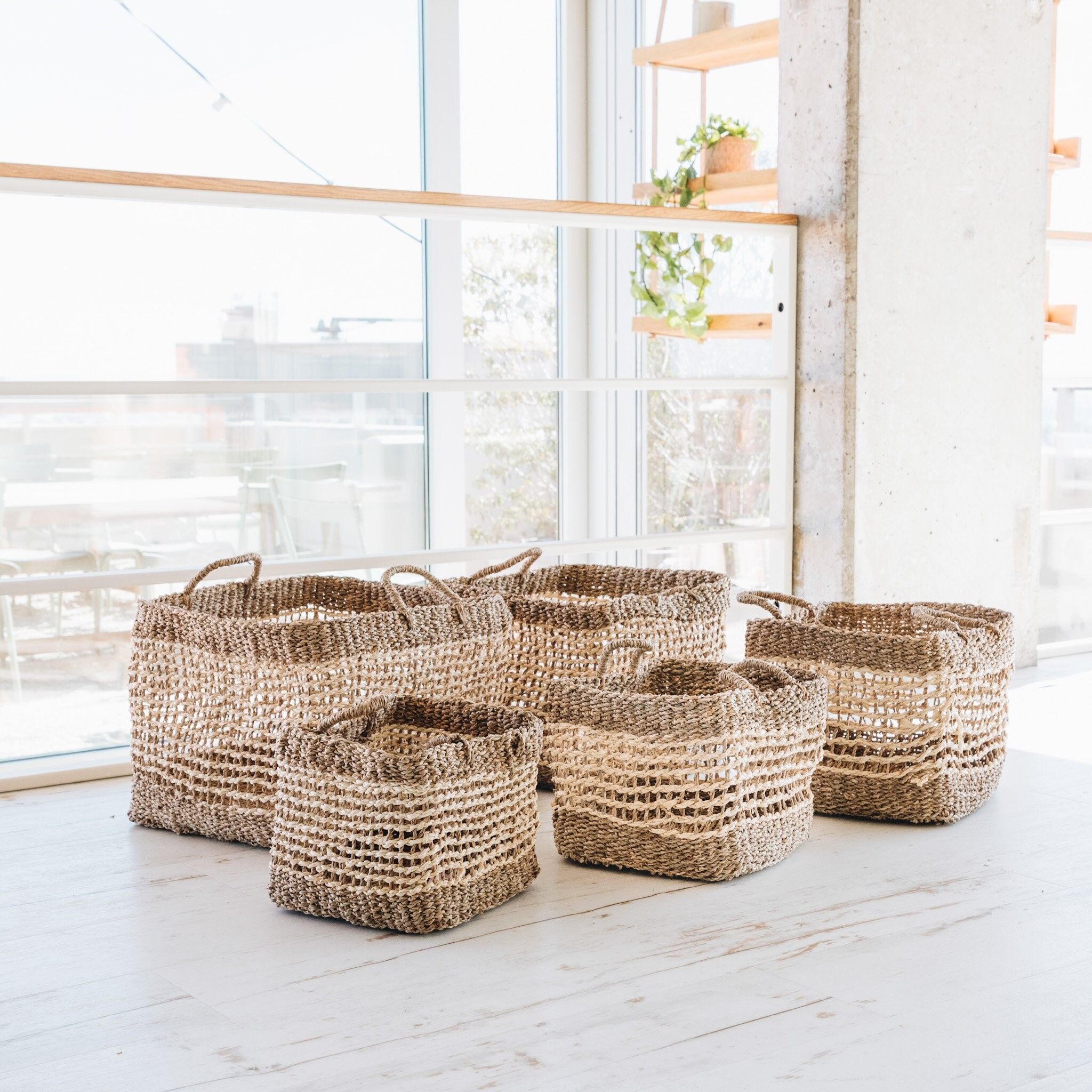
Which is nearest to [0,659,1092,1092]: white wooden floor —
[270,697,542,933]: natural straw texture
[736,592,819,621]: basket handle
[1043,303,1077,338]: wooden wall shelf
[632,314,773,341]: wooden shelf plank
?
[270,697,542,933]: natural straw texture

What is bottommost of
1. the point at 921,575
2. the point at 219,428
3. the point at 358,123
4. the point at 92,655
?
the point at 92,655

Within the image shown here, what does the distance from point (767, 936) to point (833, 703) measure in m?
0.48

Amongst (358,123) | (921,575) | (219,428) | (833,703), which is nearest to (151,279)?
(219,428)

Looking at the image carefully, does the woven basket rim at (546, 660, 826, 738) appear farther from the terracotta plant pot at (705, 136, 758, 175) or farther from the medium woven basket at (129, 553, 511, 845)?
the terracotta plant pot at (705, 136, 758, 175)

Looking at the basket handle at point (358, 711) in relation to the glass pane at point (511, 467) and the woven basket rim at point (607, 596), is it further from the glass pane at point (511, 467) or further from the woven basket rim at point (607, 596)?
the glass pane at point (511, 467)

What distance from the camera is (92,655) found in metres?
3.36

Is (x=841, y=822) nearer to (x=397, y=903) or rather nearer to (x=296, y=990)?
(x=397, y=903)

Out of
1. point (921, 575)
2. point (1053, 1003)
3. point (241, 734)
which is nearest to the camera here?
point (1053, 1003)

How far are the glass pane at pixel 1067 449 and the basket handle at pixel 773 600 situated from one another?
183 cm

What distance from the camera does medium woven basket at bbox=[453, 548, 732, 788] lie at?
1935mm

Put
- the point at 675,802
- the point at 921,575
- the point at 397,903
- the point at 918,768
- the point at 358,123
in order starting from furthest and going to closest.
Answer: the point at 358,123 < the point at 921,575 < the point at 918,768 < the point at 675,802 < the point at 397,903

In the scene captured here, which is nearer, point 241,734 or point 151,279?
point 241,734

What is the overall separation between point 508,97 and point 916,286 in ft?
6.07

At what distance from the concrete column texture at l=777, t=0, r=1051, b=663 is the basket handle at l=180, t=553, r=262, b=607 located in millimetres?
1182
